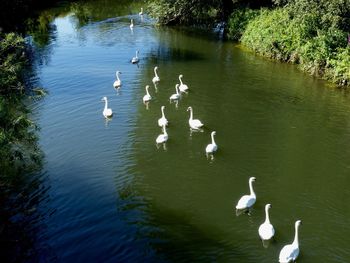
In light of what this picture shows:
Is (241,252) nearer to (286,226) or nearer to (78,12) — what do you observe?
(286,226)

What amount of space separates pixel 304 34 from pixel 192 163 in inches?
715

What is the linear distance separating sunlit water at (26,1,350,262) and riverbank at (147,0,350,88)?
1.20 meters

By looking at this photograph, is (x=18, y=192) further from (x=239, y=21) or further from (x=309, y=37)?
(x=239, y=21)

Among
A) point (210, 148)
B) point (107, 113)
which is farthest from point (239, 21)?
point (210, 148)

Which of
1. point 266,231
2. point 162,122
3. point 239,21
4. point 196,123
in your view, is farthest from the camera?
point 239,21

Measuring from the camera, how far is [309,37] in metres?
34.6

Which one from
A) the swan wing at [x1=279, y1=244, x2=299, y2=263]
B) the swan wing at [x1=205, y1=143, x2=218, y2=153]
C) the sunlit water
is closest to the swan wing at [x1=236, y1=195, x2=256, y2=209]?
the sunlit water

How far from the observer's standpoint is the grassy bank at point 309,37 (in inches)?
1238

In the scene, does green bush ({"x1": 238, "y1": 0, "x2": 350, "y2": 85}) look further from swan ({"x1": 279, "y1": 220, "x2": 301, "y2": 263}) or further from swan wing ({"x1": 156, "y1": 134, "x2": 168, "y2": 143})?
swan ({"x1": 279, "y1": 220, "x2": 301, "y2": 263})

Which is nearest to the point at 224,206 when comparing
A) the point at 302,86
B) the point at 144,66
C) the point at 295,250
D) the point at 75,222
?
the point at 295,250

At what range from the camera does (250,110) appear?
88.4 ft

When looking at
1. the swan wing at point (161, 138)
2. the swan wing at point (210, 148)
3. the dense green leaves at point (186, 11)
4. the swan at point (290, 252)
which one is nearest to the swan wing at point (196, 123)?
the swan wing at point (161, 138)

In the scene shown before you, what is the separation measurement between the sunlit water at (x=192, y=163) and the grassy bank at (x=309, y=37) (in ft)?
3.80

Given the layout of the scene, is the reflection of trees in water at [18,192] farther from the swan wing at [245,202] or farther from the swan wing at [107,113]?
the swan wing at [245,202]
